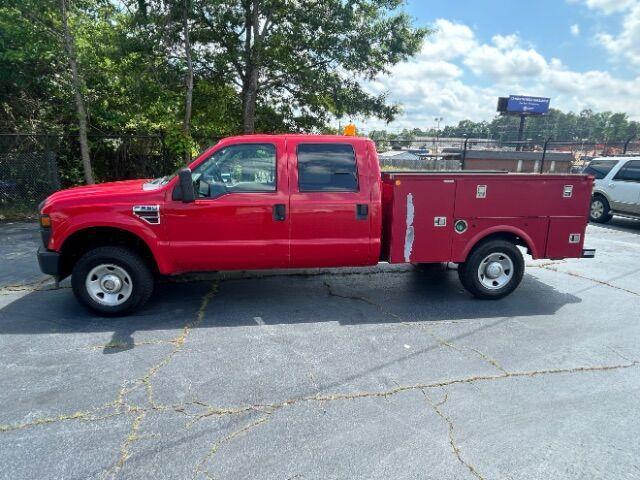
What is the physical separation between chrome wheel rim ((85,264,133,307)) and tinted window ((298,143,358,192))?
7.22ft

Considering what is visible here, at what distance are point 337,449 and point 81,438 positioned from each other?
5.47ft

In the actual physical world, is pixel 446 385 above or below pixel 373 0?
below

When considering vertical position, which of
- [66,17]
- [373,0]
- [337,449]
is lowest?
[337,449]

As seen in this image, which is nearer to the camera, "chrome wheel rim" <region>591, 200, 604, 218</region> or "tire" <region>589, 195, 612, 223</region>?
"tire" <region>589, 195, 612, 223</region>

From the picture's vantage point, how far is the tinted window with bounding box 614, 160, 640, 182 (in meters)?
10.9

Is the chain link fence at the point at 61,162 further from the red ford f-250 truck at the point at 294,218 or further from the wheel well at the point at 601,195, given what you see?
the wheel well at the point at 601,195

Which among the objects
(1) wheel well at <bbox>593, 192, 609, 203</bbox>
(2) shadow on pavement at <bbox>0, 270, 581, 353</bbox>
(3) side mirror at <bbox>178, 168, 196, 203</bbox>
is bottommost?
(2) shadow on pavement at <bbox>0, 270, 581, 353</bbox>

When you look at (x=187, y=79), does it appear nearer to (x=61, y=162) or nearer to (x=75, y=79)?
(x=75, y=79)

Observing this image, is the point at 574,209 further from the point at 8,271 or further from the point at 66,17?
the point at 66,17

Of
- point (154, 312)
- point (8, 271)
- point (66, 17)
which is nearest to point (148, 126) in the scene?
point (66, 17)

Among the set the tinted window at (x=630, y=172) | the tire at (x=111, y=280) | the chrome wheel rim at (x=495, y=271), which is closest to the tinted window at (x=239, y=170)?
the tire at (x=111, y=280)

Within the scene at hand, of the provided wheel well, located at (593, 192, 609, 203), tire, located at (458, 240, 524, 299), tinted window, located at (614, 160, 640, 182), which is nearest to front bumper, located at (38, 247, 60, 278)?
tire, located at (458, 240, 524, 299)

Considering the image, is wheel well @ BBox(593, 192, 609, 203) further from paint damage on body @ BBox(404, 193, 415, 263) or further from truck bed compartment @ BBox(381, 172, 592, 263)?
paint damage on body @ BBox(404, 193, 415, 263)

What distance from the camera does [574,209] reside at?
519 cm
